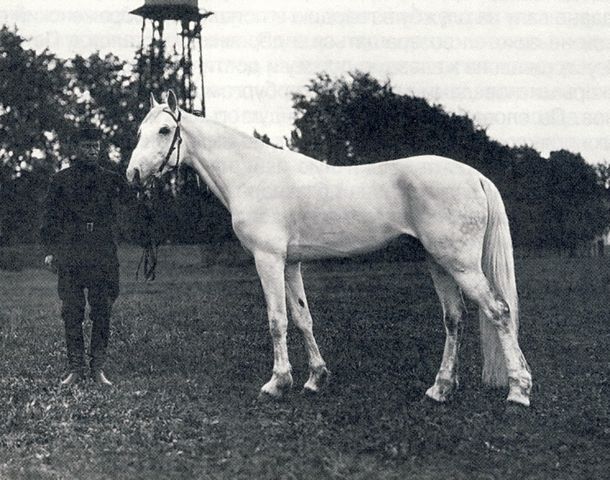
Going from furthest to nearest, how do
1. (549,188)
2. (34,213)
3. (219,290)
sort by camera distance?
(549,188), (34,213), (219,290)

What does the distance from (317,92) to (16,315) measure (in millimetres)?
21245

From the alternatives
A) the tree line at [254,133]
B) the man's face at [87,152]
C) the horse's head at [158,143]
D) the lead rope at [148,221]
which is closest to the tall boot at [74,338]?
the lead rope at [148,221]

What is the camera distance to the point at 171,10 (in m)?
28.4

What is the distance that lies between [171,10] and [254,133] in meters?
11.6

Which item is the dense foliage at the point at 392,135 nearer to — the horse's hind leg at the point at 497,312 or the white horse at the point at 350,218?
the white horse at the point at 350,218

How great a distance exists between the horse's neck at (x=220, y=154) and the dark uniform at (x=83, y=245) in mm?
984

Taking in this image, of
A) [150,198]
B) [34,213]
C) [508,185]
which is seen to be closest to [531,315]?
[150,198]

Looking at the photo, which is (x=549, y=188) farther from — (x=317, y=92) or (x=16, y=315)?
(x=16, y=315)

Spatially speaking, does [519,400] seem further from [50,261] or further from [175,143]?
[50,261]

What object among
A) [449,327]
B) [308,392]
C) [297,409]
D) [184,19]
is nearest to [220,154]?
[308,392]

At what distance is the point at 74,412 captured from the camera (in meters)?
6.52

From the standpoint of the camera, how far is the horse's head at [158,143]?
7.41 m

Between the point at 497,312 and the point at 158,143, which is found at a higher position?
the point at 158,143

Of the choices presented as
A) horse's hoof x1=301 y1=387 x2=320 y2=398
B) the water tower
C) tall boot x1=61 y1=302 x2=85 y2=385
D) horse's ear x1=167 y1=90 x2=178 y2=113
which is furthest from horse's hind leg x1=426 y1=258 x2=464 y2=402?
the water tower
